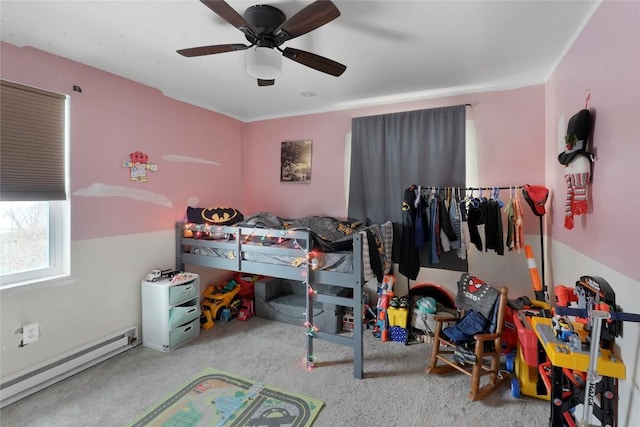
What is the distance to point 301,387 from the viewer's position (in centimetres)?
213

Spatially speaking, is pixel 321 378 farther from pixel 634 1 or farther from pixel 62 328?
pixel 634 1

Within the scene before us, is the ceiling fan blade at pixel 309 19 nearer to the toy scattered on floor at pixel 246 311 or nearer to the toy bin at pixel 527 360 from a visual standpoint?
the toy bin at pixel 527 360

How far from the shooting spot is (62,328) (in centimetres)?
227

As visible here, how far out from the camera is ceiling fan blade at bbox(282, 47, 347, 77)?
1716mm

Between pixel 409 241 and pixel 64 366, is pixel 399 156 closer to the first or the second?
pixel 409 241

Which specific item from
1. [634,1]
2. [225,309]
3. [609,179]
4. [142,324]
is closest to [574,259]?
[609,179]

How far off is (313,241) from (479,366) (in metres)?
1.50

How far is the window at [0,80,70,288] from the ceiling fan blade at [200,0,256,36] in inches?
67.7

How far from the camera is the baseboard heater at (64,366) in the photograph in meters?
1.99

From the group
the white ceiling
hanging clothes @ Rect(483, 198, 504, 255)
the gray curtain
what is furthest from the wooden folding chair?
the white ceiling

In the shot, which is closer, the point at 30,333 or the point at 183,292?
the point at 30,333

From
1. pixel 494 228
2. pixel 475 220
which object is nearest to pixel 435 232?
pixel 475 220

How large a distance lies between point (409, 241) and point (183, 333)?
2380 mm

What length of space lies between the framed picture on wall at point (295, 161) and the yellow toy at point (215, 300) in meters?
1.55
